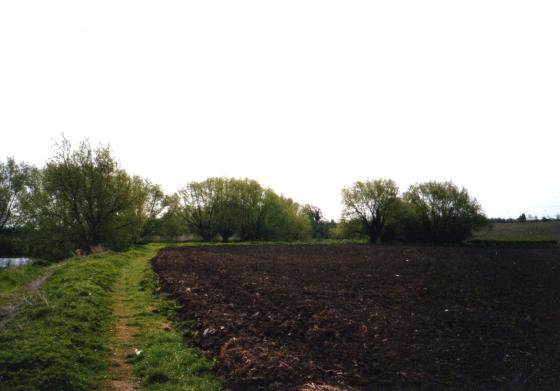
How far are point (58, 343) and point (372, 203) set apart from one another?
73.8 m

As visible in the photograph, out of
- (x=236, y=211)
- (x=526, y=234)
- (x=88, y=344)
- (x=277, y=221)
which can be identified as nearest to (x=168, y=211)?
(x=236, y=211)

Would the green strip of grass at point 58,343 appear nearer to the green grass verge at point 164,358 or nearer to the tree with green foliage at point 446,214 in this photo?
the green grass verge at point 164,358

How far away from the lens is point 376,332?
10.4 meters

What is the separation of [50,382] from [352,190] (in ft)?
248

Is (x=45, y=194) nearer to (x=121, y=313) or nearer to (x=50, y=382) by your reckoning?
(x=121, y=313)

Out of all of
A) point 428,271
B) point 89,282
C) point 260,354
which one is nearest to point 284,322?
point 260,354

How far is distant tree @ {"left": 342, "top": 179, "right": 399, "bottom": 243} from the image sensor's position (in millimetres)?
77938

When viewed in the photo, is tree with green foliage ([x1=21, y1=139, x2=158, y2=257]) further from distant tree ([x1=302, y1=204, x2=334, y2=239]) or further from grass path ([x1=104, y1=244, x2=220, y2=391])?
distant tree ([x1=302, y1=204, x2=334, y2=239])

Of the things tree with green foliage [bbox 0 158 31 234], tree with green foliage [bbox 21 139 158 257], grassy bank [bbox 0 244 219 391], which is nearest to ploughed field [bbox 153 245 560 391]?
grassy bank [bbox 0 244 219 391]

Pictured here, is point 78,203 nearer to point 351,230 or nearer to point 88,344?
point 88,344

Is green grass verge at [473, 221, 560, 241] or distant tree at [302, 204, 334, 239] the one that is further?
distant tree at [302, 204, 334, 239]

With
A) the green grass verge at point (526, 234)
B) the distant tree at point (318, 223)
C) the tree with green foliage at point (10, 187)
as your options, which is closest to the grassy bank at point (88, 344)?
the tree with green foliage at point (10, 187)

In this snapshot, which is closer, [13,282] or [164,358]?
[164,358]

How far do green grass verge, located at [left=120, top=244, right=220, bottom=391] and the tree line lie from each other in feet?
91.5
